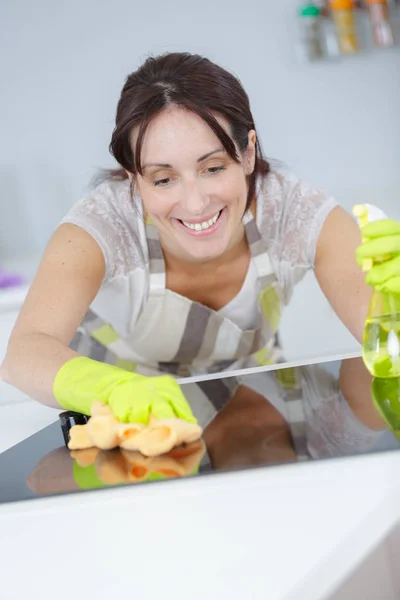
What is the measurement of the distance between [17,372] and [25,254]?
80.3 inches

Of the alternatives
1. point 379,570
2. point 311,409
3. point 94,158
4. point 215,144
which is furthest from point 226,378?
point 94,158

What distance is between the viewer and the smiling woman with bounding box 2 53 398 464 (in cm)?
130

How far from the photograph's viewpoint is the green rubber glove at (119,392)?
89cm

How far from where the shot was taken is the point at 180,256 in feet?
5.21

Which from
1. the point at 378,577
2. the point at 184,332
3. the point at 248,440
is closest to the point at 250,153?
the point at 184,332

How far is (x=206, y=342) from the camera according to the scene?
1.65 meters

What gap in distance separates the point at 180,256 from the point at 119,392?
26.9 inches

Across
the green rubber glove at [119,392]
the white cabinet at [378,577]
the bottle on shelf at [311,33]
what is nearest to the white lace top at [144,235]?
the green rubber glove at [119,392]

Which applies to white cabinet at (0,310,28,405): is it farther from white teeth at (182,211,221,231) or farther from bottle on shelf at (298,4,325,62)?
bottle on shelf at (298,4,325,62)

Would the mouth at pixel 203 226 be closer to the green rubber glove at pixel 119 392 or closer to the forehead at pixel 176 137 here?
the forehead at pixel 176 137

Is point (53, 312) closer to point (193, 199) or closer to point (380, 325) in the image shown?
point (193, 199)

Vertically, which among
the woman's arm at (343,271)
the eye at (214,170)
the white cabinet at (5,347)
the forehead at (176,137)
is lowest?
the white cabinet at (5,347)

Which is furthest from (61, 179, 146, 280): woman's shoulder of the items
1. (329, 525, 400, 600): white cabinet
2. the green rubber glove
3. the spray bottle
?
(329, 525, 400, 600): white cabinet

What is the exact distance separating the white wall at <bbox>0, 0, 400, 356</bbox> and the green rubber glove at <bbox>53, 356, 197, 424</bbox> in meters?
1.67
